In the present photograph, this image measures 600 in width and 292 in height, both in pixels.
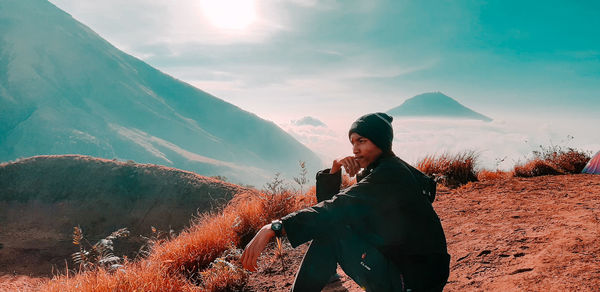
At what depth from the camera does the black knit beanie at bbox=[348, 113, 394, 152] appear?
190cm

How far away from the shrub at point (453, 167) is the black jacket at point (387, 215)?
6.03 meters

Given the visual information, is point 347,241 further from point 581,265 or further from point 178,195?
point 178,195

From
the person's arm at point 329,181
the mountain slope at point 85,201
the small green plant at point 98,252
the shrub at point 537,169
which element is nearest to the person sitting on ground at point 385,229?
the person's arm at point 329,181

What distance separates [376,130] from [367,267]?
798mm

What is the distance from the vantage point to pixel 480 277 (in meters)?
2.65

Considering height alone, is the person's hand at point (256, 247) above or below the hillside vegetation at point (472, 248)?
above

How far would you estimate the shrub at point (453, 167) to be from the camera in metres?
7.36

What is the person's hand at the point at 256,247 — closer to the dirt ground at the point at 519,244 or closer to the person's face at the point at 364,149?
the person's face at the point at 364,149

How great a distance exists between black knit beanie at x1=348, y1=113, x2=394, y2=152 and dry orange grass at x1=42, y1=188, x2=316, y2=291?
1832 mm

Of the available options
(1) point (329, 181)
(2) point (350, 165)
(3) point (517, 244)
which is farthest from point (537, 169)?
(2) point (350, 165)

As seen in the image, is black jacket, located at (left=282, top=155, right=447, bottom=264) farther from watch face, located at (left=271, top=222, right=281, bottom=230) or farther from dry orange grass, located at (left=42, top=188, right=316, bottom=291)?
dry orange grass, located at (left=42, top=188, right=316, bottom=291)

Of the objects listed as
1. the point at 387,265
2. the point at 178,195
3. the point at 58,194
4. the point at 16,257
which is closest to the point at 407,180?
the point at 387,265

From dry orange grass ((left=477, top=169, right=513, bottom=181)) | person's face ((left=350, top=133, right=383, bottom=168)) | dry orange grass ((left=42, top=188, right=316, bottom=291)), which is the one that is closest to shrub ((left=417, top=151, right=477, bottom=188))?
dry orange grass ((left=477, top=169, right=513, bottom=181))

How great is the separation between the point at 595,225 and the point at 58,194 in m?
17.3
